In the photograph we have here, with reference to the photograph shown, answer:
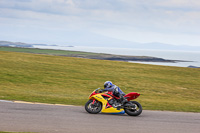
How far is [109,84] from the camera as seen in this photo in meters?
12.6

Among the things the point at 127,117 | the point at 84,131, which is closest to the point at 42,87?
the point at 127,117

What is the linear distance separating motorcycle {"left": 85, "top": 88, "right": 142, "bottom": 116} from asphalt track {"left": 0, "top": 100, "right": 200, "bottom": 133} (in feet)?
1.16

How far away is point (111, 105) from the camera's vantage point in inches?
498

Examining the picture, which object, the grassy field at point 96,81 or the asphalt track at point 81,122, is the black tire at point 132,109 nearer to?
the asphalt track at point 81,122

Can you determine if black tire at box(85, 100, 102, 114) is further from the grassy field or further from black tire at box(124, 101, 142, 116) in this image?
the grassy field

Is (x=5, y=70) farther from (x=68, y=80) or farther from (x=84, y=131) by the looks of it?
(x=84, y=131)

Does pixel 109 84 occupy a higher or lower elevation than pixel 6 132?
higher

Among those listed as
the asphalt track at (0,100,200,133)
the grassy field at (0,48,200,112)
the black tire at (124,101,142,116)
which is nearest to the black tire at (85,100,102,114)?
the asphalt track at (0,100,200,133)

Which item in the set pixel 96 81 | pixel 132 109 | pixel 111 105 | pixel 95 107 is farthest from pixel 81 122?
pixel 96 81

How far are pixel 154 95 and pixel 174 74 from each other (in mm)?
13266

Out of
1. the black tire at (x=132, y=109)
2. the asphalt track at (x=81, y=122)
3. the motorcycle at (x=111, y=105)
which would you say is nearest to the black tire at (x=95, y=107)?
the motorcycle at (x=111, y=105)

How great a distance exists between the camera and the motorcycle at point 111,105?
1249 cm

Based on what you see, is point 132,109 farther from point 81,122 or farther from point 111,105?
point 81,122

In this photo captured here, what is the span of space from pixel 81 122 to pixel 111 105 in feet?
8.54
